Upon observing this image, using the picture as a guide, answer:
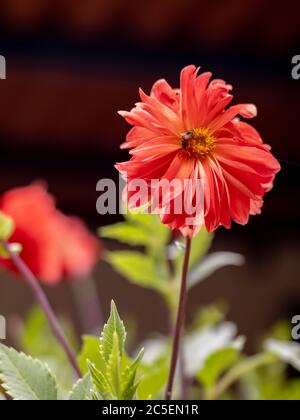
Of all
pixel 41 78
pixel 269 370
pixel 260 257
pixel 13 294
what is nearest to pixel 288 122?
pixel 41 78

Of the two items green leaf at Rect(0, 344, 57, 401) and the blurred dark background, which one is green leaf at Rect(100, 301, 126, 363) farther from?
the blurred dark background

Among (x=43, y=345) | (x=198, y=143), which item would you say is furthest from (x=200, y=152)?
(x=43, y=345)

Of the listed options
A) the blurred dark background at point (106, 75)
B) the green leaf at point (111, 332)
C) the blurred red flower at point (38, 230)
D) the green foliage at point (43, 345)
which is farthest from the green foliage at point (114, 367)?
the blurred dark background at point (106, 75)

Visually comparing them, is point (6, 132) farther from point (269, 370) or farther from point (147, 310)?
point (269, 370)

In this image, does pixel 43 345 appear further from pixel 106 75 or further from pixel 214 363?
pixel 106 75

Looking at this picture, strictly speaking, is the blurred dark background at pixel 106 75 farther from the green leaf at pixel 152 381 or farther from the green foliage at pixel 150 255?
the green leaf at pixel 152 381
